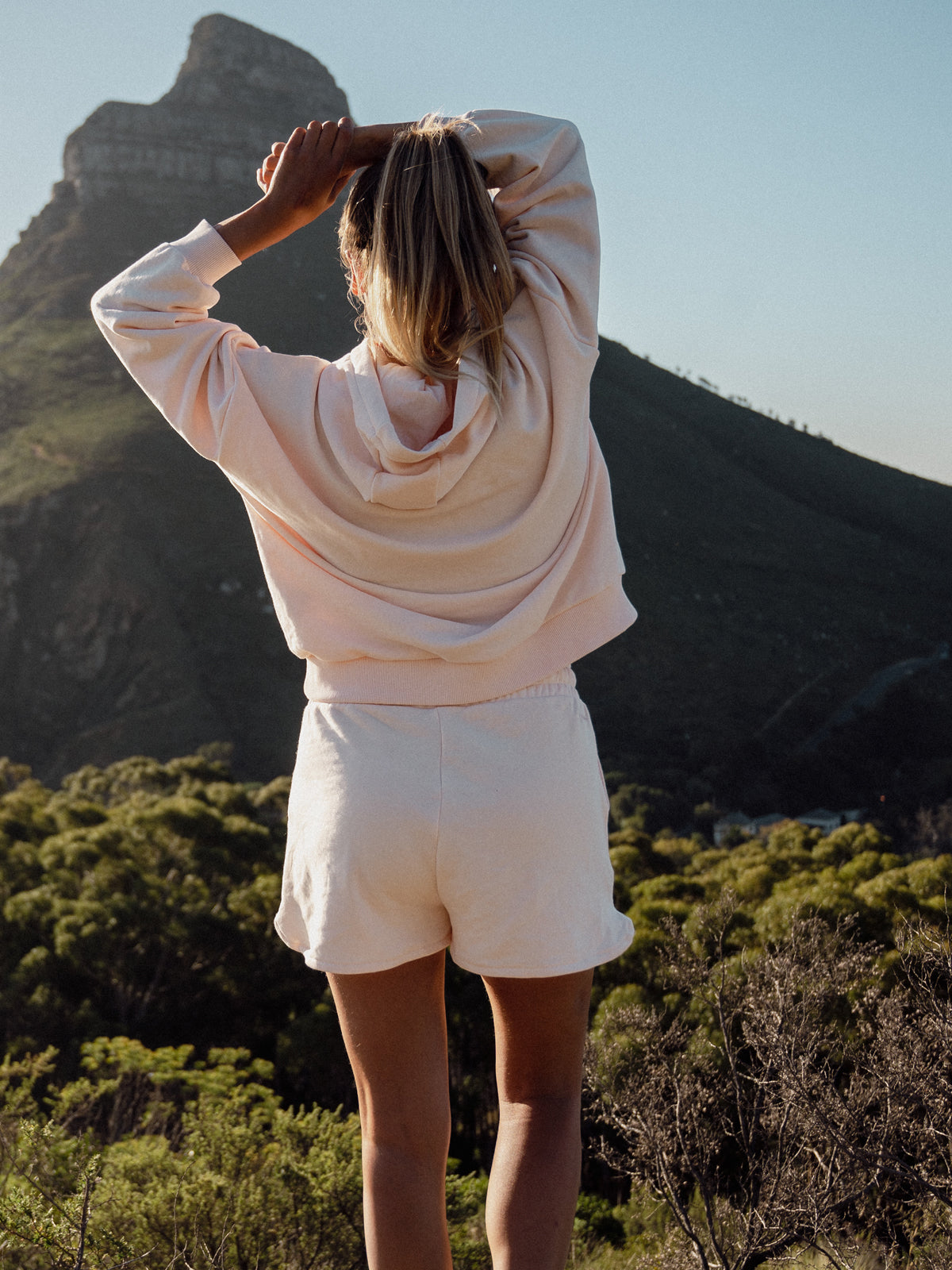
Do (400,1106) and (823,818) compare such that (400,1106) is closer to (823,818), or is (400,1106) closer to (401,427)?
(401,427)

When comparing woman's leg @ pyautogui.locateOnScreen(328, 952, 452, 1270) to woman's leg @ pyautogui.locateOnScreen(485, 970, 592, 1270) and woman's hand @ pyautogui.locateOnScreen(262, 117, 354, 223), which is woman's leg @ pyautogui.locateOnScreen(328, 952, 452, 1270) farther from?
woman's hand @ pyautogui.locateOnScreen(262, 117, 354, 223)

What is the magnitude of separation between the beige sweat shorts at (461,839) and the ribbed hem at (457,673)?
0.01 m

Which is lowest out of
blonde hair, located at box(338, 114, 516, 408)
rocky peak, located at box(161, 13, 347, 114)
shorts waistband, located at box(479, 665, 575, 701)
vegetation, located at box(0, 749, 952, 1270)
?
vegetation, located at box(0, 749, 952, 1270)

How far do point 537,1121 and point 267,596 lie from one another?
39602 mm

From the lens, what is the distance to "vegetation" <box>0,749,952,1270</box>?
2486 mm

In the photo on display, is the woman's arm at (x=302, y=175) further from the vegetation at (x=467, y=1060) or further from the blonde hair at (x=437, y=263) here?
the vegetation at (x=467, y=1060)

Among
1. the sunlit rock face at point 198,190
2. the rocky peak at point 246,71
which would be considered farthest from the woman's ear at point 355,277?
the rocky peak at point 246,71

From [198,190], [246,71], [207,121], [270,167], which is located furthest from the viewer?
[246,71]

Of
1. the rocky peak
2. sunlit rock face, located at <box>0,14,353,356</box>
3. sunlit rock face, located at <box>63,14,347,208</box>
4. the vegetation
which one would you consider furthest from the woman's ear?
the rocky peak

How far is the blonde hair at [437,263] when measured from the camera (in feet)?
3.76

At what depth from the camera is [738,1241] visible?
2.69 meters

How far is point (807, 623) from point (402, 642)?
47866mm

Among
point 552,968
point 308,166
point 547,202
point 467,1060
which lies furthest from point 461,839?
point 467,1060

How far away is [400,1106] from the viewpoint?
1258mm
